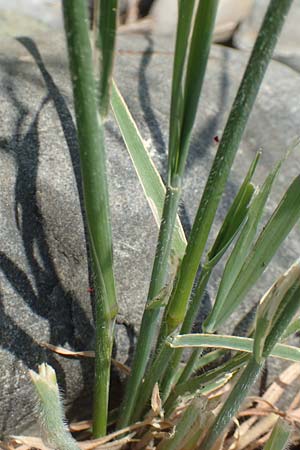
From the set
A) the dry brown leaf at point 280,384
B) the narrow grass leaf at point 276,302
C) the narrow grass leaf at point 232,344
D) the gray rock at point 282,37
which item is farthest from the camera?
the gray rock at point 282,37

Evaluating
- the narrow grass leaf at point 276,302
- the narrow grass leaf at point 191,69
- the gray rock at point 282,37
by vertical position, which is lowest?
the gray rock at point 282,37

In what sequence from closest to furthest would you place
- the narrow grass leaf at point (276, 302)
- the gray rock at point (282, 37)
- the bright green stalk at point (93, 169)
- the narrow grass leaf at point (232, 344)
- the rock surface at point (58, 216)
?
the bright green stalk at point (93, 169) → the narrow grass leaf at point (276, 302) → the narrow grass leaf at point (232, 344) → the rock surface at point (58, 216) → the gray rock at point (282, 37)

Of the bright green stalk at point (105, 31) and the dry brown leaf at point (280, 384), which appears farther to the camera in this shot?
the dry brown leaf at point (280, 384)

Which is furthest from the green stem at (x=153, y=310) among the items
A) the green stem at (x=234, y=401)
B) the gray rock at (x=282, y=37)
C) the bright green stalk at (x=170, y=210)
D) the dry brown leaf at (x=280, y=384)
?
the gray rock at (x=282, y=37)

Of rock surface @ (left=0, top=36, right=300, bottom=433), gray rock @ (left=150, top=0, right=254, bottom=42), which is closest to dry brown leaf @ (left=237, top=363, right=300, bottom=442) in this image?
rock surface @ (left=0, top=36, right=300, bottom=433)

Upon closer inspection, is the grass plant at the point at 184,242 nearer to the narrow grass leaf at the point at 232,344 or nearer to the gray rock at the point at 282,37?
the narrow grass leaf at the point at 232,344

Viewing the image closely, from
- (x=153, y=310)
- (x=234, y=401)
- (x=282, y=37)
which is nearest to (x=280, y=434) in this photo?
(x=234, y=401)
